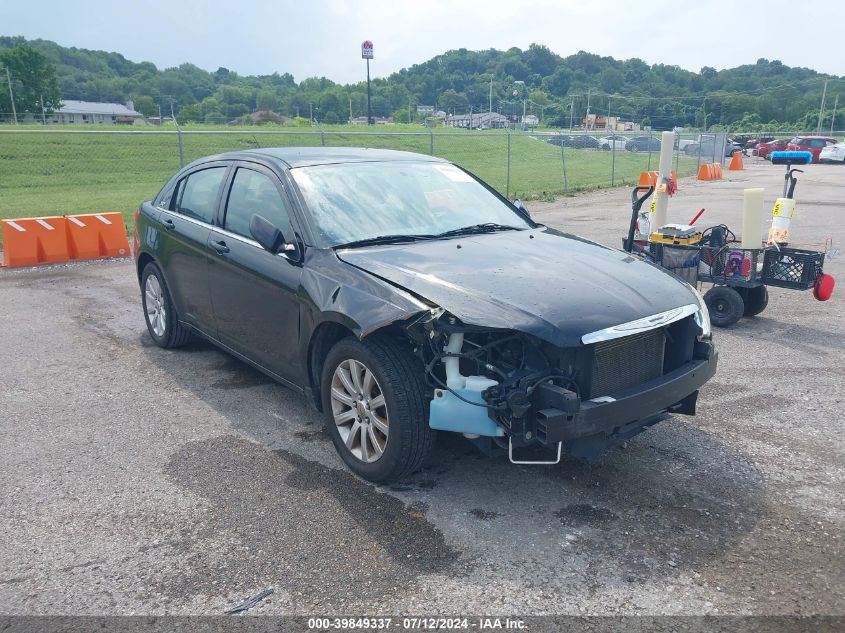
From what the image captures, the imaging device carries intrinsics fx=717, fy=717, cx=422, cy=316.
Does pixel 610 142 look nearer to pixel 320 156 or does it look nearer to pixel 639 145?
pixel 639 145

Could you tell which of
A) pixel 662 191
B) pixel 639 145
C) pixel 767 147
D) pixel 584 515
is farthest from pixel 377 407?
pixel 767 147

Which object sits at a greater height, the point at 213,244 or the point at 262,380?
the point at 213,244

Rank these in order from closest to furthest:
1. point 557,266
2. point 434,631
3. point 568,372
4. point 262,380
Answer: point 434,631 → point 568,372 → point 557,266 → point 262,380

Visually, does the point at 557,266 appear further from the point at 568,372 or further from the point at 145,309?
the point at 145,309

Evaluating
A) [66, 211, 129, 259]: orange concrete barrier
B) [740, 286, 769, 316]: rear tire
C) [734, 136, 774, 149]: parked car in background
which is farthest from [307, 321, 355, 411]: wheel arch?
[734, 136, 774, 149]: parked car in background

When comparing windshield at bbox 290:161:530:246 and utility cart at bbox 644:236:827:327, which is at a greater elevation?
windshield at bbox 290:161:530:246

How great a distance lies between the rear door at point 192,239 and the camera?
5.18 meters

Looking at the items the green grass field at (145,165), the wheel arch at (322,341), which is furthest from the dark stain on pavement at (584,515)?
the green grass field at (145,165)

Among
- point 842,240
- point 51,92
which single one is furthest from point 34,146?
point 51,92

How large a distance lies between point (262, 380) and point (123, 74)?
10822 centimetres

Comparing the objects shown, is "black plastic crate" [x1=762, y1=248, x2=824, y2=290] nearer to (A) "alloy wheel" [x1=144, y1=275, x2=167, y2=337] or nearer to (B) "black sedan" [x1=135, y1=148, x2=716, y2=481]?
(B) "black sedan" [x1=135, y1=148, x2=716, y2=481]

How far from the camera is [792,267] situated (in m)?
6.53

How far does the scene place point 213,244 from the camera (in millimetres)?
4977

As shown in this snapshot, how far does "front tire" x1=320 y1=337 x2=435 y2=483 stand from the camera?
3.43m
